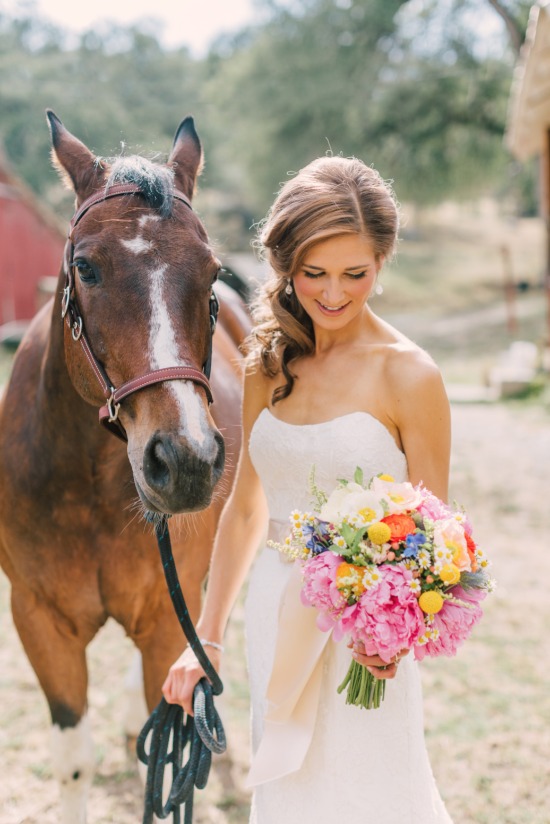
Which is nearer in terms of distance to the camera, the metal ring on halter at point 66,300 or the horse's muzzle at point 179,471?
the horse's muzzle at point 179,471

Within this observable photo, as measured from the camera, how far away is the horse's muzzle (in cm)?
177

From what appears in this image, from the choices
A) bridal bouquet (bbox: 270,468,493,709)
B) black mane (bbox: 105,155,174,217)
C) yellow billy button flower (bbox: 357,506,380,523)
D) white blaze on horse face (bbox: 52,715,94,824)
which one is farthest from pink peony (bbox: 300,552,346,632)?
white blaze on horse face (bbox: 52,715,94,824)

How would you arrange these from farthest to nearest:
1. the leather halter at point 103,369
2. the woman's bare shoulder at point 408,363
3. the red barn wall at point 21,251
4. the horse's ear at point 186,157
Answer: the red barn wall at point 21,251 → the horse's ear at point 186,157 → the woman's bare shoulder at point 408,363 → the leather halter at point 103,369

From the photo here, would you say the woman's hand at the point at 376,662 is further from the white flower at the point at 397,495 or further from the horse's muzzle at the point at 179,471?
the horse's muzzle at the point at 179,471

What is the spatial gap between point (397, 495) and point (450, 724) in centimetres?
246

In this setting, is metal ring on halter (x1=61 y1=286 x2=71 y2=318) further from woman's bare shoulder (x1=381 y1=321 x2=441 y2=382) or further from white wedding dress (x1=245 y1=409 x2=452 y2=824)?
woman's bare shoulder (x1=381 y1=321 x2=441 y2=382)

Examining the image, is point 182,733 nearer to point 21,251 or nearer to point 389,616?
point 389,616

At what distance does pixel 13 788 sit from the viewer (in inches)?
130

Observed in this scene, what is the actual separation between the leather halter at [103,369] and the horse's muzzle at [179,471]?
15 centimetres

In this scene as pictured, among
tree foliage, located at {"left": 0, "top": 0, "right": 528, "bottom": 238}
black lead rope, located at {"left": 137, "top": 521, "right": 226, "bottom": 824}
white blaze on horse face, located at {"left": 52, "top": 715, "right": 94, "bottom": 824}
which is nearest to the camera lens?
black lead rope, located at {"left": 137, "top": 521, "right": 226, "bottom": 824}

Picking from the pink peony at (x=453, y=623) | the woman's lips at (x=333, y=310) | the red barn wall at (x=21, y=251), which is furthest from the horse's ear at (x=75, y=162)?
the red barn wall at (x=21, y=251)

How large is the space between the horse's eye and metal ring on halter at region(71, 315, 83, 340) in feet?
0.36

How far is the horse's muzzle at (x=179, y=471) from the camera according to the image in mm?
1770

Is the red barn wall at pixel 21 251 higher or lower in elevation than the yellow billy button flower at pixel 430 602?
higher
